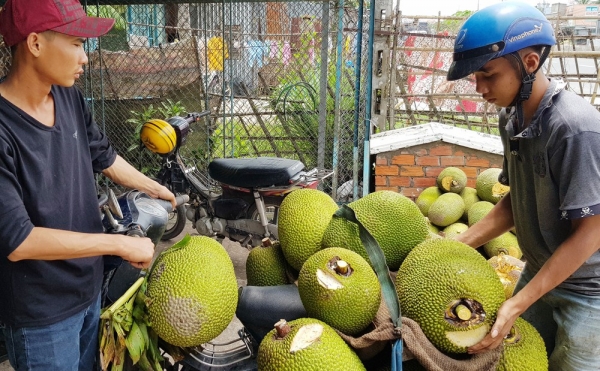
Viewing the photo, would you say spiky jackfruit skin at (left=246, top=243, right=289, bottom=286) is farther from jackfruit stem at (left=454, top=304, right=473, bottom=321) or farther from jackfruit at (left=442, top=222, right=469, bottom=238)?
jackfruit at (left=442, top=222, right=469, bottom=238)

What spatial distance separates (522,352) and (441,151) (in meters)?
3.13

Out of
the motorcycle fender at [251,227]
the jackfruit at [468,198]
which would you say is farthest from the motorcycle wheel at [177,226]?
the jackfruit at [468,198]

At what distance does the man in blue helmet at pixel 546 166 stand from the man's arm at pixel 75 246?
3.37ft

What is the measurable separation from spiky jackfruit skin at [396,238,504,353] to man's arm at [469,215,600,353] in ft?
0.09

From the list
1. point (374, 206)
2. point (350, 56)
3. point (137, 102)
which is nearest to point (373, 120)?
point (350, 56)

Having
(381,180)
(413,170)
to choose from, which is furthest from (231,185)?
(413,170)

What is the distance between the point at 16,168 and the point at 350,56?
4.17 metres

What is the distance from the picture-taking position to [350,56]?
5.20 meters

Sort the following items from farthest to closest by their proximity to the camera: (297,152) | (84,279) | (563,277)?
(297,152), (84,279), (563,277)

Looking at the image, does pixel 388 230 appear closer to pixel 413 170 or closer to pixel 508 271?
pixel 508 271

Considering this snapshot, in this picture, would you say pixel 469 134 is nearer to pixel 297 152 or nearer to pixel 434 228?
pixel 434 228

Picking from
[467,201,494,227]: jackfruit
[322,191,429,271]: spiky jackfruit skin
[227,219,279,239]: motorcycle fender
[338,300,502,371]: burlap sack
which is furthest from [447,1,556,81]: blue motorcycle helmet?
[227,219,279,239]: motorcycle fender

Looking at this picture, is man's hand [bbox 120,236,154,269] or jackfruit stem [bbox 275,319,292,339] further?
man's hand [bbox 120,236,154,269]

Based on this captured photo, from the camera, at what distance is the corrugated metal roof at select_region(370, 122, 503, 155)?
436 cm
